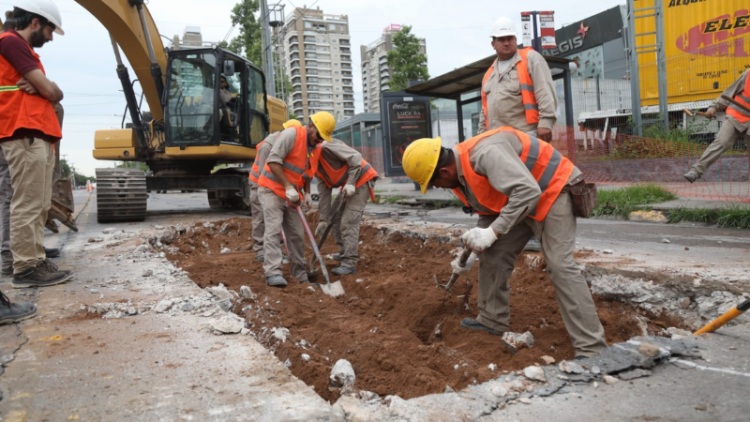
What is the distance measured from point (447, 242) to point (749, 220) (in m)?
3.29

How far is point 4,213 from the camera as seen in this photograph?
4453 mm

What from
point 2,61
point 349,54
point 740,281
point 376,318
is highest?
point 349,54

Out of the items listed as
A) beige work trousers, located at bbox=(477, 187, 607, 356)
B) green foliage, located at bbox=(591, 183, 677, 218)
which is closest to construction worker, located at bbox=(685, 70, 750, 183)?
green foliage, located at bbox=(591, 183, 677, 218)

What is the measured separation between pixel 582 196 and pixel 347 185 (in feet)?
9.88

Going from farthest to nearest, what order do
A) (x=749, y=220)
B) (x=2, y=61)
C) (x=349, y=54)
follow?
(x=349, y=54), (x=749, y=220), (x=2, y=61)

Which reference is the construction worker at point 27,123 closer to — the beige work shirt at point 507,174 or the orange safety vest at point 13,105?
the orange safety vest at point 13,105

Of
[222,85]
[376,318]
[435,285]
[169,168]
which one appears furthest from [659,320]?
[169,168]

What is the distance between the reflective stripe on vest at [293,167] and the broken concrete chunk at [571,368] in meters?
3.08

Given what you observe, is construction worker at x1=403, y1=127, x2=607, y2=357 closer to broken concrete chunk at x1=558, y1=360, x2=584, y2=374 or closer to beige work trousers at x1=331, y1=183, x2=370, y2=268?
broken concrete chunk at x1=558, y1=360, x2=584, y2=374

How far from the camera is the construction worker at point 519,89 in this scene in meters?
4.43

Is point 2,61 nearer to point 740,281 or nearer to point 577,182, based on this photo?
point 577,182

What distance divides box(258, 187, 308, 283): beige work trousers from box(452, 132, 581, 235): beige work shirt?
94.1 inches

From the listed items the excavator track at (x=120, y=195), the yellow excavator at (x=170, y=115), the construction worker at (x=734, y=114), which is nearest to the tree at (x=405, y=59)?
the yellow excavator at (x=170, y=115)

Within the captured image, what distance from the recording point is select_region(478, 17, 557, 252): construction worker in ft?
14.5
